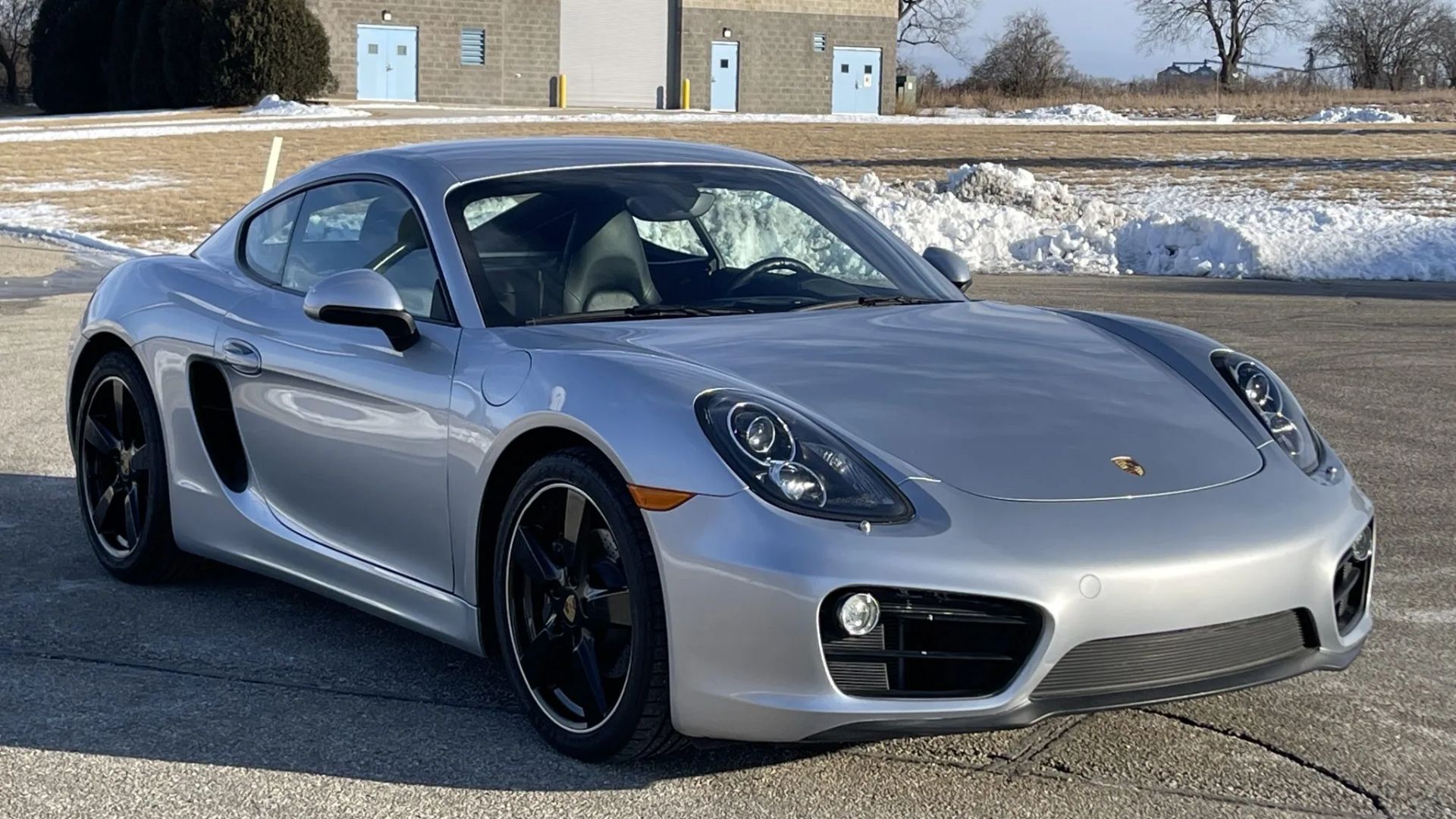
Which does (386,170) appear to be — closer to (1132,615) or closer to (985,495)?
(985,495)

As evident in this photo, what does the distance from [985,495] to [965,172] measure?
18.9 meters

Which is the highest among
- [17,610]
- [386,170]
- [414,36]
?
[414,36]

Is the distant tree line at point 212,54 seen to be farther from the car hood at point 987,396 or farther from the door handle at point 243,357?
the car hood at point 987,396

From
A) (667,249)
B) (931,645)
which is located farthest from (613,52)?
(931,645)

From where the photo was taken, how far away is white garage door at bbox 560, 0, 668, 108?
59.5m

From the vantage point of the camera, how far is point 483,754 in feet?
13.1

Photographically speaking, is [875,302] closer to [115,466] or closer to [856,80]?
[115,466]

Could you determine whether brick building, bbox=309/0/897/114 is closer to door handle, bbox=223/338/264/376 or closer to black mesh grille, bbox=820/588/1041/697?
door handle, bbox=223/338/264/376

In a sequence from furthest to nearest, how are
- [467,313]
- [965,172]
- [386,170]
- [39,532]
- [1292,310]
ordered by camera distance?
[965,172] < [1292,310] < [39,532] < [386,170] < [467,313]

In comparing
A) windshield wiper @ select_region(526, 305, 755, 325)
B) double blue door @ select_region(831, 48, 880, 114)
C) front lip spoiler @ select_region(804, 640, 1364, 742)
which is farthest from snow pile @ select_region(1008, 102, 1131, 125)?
front lip spoiler @ select_region(804, 640, 1364, 742)

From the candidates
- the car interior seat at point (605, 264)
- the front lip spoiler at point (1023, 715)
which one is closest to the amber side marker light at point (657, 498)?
the front lip spoiler at point (1023, 715)

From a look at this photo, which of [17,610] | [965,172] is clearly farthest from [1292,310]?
[17,610]

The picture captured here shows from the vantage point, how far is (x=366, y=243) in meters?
5.04

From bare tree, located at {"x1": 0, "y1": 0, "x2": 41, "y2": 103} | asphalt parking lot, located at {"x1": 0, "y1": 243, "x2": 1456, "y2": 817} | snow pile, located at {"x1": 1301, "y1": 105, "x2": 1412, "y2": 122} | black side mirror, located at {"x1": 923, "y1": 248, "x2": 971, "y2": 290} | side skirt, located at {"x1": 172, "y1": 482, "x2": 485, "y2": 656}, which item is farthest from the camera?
bare tree, located at {"x1": 0, "y1": 0, "x2": 41, "y2": 103}
